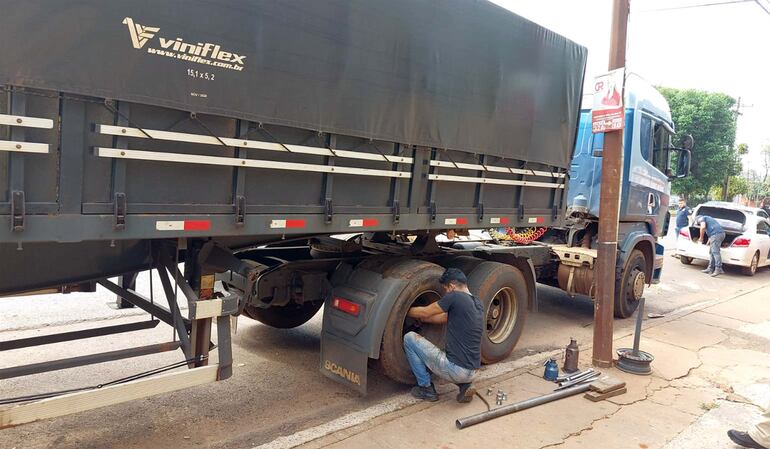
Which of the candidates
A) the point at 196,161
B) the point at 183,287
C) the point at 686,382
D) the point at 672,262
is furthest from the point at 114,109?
the point at 672,262

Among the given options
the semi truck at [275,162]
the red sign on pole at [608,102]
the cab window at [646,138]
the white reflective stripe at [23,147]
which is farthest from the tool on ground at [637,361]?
the white reflective stripe at [23,147]

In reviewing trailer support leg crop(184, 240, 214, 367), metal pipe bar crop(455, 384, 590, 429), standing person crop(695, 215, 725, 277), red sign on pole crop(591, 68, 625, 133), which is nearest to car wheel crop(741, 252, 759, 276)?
standing person crop(695, 215, 725, 277)

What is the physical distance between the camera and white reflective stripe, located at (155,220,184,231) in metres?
3.06

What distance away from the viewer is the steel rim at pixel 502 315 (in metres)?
5.66

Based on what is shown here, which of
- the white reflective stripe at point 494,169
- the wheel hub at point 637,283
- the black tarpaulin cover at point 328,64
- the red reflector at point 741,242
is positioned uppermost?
the black tarpaulin cover at point 328,64

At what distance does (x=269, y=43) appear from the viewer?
3420 mm

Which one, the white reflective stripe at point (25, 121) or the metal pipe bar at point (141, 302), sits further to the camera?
the metal pipe bar at point (141, 302)

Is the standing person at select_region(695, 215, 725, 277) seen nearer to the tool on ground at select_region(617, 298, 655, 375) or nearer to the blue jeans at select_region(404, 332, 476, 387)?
the tool on ground at select_region(617, 298, 655, 375)

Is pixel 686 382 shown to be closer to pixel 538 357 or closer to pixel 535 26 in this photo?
pixel 538 357

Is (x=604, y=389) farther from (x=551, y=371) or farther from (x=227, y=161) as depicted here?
(x=227, y=161)

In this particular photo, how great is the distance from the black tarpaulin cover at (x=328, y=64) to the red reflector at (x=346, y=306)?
4.59 feet

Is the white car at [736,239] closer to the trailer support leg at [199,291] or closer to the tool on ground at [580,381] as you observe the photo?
the tool on ground at [580,381]

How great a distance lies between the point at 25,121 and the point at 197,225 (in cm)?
102

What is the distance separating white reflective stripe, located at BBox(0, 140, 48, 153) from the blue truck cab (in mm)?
6147
